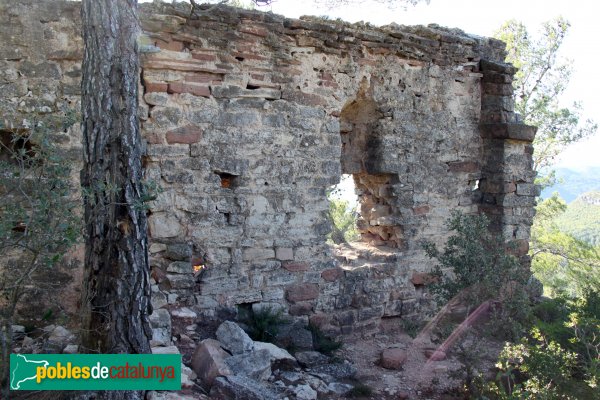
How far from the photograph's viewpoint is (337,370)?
16.5 ft

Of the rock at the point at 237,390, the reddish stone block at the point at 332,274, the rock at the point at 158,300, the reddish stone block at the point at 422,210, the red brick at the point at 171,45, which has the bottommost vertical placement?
the rock at the point at 237,390

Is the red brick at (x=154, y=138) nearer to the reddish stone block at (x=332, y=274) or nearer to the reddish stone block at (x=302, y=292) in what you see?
the reddish stone block at (x=302, y=292)

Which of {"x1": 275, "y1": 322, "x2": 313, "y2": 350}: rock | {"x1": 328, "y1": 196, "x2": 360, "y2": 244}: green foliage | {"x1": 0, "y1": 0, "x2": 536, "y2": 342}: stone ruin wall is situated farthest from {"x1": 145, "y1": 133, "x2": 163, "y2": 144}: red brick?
{"x1": 328, "y1": 196, "x2": 360, "y2": 244}: green foliage

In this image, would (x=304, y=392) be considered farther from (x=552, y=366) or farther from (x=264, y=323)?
(x=552, y=366)

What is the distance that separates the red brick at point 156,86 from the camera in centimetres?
504

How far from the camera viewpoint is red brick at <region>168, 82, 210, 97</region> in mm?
5125

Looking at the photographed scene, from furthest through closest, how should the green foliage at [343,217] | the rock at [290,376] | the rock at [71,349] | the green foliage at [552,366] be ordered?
1. the green foliage at [343,217]
2. the rock at [290,376]
3. the green foliage at [552,366]
4. the rock at [71,349]

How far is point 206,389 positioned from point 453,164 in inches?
164

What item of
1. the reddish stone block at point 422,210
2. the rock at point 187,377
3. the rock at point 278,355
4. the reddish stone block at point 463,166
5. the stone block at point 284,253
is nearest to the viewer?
the rock at point 187,377

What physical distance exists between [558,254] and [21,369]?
12427 mm

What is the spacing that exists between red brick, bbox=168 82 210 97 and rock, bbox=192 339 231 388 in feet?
7.22

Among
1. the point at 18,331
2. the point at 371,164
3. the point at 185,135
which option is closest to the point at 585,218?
the point at 371,164

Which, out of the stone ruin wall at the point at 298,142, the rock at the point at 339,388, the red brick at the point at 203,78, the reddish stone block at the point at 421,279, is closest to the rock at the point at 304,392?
the rock at the point at 339,388

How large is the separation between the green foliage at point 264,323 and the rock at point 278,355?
0.28 m
